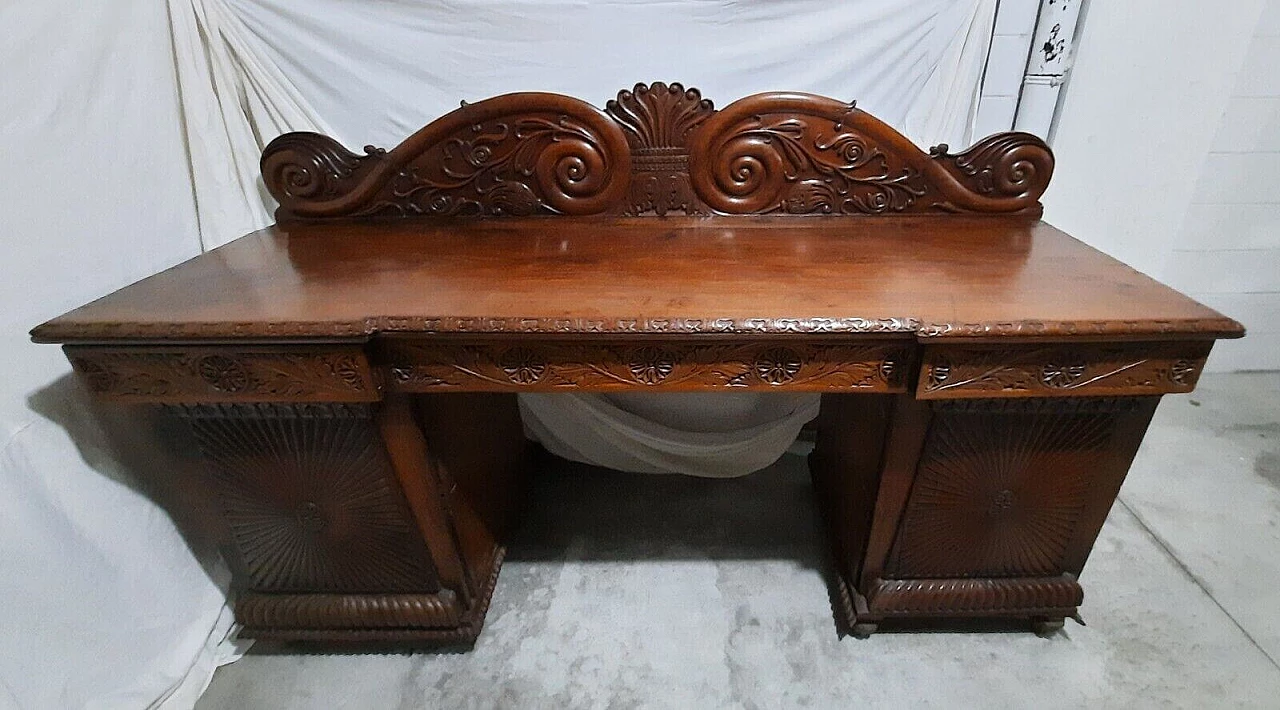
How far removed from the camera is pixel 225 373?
94 cm

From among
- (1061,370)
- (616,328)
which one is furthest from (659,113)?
(1061,370)

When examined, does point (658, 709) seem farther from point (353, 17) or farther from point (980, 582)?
point (353, 17)

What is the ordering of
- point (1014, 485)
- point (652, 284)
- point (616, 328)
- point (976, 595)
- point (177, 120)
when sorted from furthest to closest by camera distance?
point (177, 120)
point (976, 595)
point (1014, 485)
point (652, 284)
point (616, 328)

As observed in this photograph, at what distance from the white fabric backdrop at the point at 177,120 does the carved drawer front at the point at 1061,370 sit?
0.69m

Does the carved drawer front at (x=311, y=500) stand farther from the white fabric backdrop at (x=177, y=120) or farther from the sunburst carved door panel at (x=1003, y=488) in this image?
the sunburst carved door panel at (x=1003, y=488)

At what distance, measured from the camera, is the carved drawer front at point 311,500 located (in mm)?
1032

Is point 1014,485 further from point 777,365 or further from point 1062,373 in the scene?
point 777,365

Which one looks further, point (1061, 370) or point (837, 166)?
point (837, 166)

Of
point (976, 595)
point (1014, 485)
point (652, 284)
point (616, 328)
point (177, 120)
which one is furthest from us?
point (177, 120)

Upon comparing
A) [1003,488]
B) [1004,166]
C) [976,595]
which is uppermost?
[1004,166]

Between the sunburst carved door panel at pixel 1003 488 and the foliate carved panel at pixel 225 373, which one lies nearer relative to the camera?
the foliate carved panel at pixel 225 373

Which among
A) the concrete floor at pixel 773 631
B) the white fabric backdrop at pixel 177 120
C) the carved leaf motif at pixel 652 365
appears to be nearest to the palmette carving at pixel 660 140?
the white fabric backdrop at pixel 177 120

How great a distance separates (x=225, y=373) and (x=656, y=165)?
2.76 feet

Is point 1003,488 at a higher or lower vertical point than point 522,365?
lower
